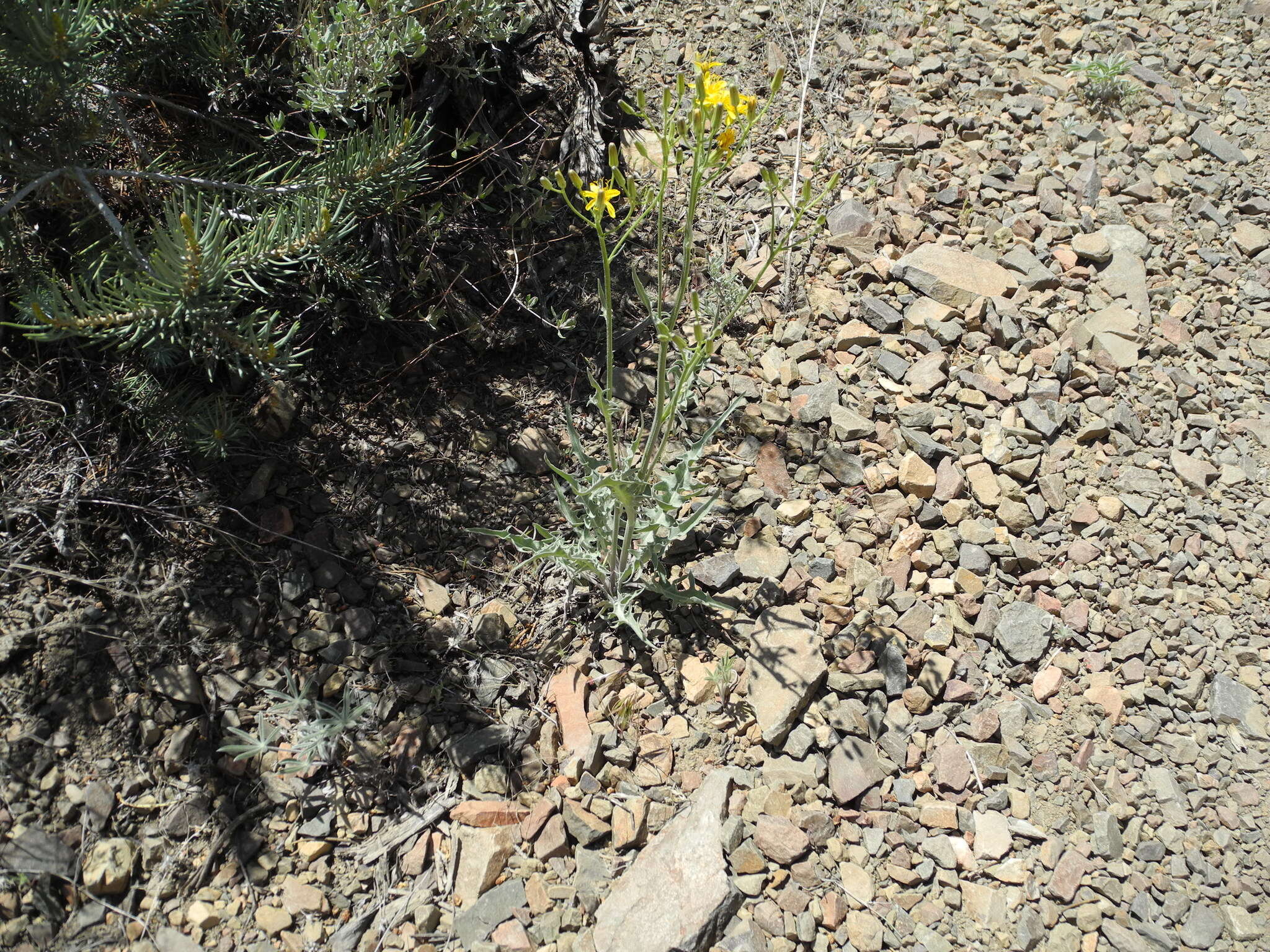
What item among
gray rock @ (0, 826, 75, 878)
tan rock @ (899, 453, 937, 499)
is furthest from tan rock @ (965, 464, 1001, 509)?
gray rock @ (0, 826, 75, 878)

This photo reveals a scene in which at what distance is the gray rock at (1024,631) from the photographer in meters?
2.40

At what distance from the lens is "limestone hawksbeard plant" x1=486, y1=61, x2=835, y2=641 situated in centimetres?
183

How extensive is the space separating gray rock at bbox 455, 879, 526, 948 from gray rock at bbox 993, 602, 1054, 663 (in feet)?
4.75

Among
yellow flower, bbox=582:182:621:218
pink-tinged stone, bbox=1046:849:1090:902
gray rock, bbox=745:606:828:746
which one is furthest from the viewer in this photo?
gray rock, bbox=745:606:828:746

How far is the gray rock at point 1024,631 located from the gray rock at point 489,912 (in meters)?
1.45

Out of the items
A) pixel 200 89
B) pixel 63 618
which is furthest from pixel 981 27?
pixel 63 618

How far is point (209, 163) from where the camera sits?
2.42m

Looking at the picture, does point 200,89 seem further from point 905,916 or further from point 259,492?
point 905,916

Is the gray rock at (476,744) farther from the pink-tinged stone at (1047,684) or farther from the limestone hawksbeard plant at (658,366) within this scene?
the pink-tinged stone at (1047,684)

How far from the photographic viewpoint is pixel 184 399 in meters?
2.35

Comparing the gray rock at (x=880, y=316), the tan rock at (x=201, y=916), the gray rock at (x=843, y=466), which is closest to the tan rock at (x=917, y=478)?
the gray rock at (x=843, y=466)

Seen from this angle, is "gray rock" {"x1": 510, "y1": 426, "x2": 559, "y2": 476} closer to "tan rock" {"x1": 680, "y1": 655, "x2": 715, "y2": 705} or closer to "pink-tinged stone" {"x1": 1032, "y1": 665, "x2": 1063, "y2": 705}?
"tan rock" {"x1": 680, "y1": 655, "x2": 715, "y2": 705}

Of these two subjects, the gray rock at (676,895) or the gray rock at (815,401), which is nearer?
the gray rock at (676,895)

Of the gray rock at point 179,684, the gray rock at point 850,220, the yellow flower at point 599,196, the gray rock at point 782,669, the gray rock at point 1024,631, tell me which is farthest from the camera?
the gray rock at point 850,220
